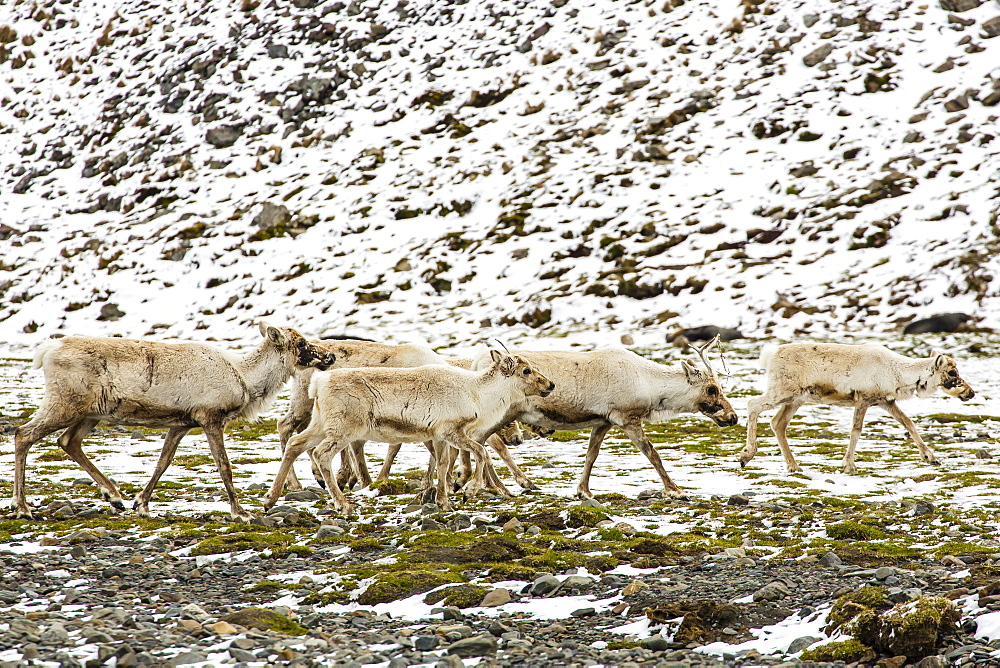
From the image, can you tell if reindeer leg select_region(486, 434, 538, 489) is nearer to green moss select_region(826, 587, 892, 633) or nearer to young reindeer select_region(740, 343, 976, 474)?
young reindeer select_region(740, 343, 976, 474)

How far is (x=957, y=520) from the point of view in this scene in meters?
9.81

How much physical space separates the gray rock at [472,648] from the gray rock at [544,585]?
4.36ft

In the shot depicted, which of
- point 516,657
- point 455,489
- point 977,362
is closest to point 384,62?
point 977,362

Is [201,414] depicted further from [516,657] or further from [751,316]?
[751,316]

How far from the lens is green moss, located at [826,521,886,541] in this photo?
29.7ft

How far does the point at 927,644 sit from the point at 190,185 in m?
57.0

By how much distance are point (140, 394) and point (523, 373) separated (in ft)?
15.7

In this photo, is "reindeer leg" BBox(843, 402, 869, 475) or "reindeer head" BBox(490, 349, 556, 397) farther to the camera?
"reindeer leg" BBox(843, 402, 869, 475)

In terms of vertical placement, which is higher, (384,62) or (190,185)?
(384,62)

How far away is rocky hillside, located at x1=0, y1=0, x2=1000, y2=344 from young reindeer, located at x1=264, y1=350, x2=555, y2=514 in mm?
24541

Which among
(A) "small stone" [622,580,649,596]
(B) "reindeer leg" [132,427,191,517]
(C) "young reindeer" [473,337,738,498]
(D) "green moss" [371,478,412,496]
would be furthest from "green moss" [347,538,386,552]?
(C) "young reindeer" [473,337,738,498]

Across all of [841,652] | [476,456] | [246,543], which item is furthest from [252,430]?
[841,652]

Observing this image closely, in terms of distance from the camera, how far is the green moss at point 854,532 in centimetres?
906

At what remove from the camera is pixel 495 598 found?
680 cm
